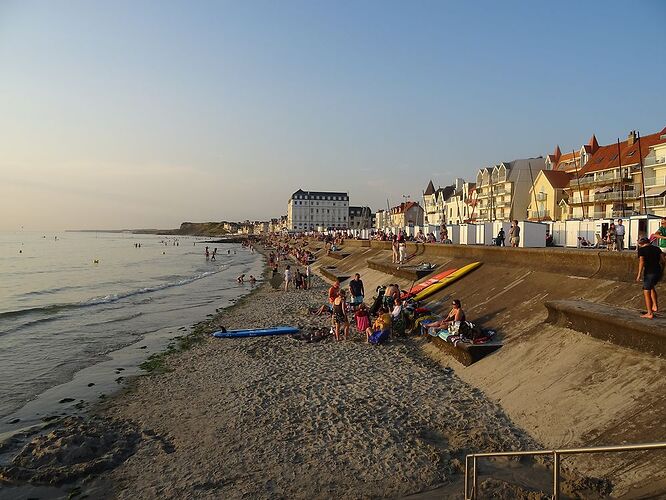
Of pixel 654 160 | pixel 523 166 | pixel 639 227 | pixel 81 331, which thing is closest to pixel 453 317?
pixel 639 227

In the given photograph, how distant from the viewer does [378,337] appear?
1280 centimetres

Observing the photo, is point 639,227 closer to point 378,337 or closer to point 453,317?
point 453,317

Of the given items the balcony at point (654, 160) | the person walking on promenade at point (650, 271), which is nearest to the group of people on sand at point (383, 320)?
the person walking on promenade at point (650, 271)

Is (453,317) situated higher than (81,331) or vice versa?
(453,317)

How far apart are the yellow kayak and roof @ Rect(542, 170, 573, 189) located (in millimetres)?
36969

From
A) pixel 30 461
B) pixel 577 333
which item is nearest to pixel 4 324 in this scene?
pixel 30 461

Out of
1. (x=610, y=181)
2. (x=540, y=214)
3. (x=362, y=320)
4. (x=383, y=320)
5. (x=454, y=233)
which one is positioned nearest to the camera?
(x=383, y=320)

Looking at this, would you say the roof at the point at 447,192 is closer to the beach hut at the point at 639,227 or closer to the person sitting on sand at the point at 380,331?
the beach hut at the point at 639,227

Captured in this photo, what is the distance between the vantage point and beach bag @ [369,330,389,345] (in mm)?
12797

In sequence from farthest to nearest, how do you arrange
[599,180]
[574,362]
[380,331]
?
[599,180] < [380,331] < [574,362]

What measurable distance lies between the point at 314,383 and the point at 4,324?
17.1 meters

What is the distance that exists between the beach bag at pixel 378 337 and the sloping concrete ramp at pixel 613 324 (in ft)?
14.9

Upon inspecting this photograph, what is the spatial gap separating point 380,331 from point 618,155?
41136 millimetres

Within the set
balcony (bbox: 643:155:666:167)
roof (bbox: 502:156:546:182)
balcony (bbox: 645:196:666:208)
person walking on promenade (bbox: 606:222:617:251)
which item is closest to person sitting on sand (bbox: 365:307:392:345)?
person walking on promenade (bbox: 606:222:617:251)
